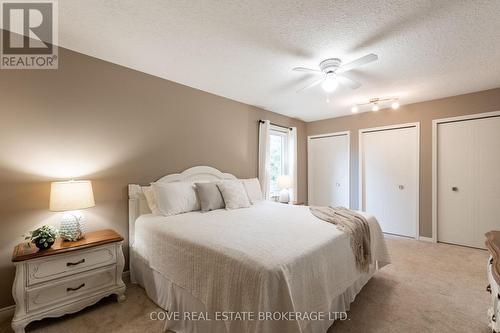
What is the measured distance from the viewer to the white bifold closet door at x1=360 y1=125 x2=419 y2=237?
405 centimetres

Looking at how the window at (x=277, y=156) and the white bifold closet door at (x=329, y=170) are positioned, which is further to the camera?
the white bifold closet door at (x=329, y=170)

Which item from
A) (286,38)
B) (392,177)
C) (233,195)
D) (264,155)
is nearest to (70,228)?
(233,195)

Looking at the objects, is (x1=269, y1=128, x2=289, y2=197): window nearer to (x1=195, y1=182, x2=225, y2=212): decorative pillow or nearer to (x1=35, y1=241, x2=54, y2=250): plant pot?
(x1=195, y1=182, x2=225, y2=212): decorative pillow

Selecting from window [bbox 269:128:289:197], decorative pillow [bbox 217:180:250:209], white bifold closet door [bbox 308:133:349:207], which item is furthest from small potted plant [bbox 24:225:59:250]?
white bifold closet door [bbox 308:133:349:207]

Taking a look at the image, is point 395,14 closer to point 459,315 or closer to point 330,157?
point 459,315

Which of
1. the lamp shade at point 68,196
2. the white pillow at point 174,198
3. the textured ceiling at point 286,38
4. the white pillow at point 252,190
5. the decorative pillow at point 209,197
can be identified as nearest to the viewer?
the textured ceiling at point 286,38

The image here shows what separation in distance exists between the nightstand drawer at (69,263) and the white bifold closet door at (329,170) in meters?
4.37

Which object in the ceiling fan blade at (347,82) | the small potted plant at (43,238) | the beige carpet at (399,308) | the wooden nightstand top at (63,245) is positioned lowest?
the beige carpet at (399,308)

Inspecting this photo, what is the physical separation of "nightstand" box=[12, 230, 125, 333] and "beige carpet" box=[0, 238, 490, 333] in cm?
15

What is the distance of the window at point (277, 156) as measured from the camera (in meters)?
4.75

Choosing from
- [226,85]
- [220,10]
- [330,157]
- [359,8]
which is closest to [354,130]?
[330,157]

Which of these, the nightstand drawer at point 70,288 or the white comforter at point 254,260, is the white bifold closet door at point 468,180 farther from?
the nightstand drawer at point 70,288

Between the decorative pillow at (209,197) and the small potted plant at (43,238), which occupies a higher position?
the decorative pillow at (209,197)

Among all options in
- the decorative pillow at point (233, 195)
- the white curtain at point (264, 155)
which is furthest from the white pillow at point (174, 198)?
the white curtain at point (264, 155)
